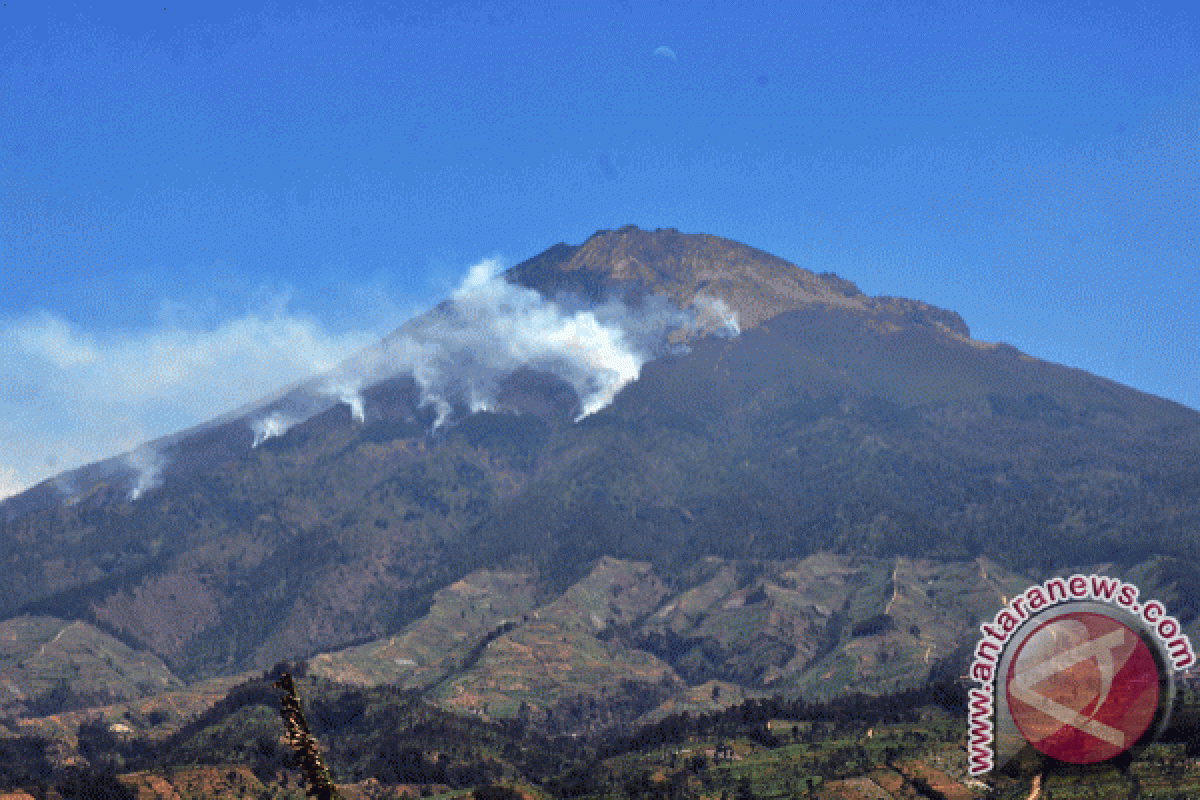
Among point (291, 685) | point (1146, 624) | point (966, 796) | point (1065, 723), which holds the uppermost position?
point (291, 685)

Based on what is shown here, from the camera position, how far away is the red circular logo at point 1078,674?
86.9m

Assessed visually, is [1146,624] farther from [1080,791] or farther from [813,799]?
A: [813,799]

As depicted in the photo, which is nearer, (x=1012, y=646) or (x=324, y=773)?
(x=324, y=773)

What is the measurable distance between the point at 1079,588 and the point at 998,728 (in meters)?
15.4

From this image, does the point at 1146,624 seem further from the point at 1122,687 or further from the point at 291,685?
the point at 291,685

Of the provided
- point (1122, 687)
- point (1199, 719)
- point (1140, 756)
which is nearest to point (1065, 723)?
point (1122, 687)

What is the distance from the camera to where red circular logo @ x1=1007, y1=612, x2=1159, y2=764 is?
8688cm

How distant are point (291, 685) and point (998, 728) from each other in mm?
65680

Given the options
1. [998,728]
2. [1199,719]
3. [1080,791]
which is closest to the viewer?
[998,728]

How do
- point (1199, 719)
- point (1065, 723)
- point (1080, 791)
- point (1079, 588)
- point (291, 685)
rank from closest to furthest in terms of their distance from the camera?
1. point (291, 685)
2. point (1079, 588)
3. point (1065, 723)
4. point (1080, 791)
5. point (1199, 719)

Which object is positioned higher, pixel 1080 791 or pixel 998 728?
pixel 998 728

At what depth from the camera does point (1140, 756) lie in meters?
186

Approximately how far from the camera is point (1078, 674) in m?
91.9

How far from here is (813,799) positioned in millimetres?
199625
